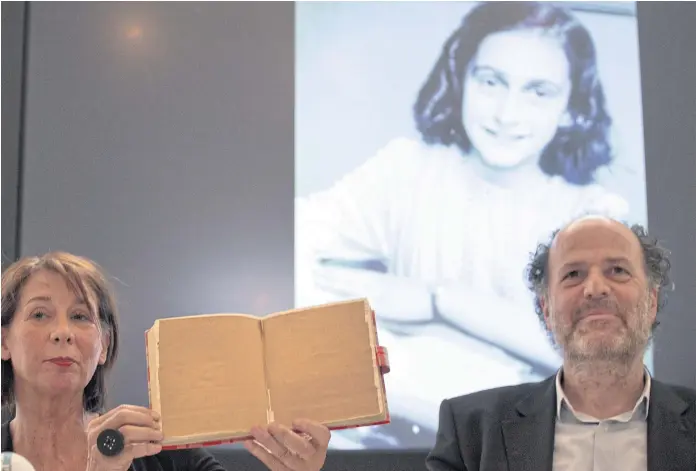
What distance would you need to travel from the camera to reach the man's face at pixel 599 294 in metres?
2.15

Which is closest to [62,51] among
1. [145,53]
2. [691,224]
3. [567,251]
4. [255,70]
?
[145,53]

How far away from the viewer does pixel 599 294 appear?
85.2 inches

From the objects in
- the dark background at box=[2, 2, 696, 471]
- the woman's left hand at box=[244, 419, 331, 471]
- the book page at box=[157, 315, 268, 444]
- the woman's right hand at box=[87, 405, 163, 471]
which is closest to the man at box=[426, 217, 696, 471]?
the woman's left hand at box=[244, 419, 331, 471]

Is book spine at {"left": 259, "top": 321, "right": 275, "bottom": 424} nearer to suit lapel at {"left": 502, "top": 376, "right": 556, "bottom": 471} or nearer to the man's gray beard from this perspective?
suit lapel at {"left": 502, "top": 376, "right": 556, "bottom": 471}

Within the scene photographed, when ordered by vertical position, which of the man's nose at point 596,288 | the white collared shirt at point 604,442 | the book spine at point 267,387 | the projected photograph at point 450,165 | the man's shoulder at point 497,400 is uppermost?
the projected photograph at point 450,165

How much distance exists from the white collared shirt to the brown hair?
113cm

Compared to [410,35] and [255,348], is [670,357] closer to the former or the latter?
[410,35]

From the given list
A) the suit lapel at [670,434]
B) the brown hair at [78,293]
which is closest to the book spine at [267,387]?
the brown hair at [78,293]

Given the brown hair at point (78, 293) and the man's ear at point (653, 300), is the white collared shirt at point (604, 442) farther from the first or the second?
the brown hair at point (78, 293)

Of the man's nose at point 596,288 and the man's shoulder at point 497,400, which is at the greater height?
the man's nose at point 596,288

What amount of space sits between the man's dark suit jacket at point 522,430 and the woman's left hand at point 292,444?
590 millimetres

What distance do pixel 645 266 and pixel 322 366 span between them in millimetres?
1069

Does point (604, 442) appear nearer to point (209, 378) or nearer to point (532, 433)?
point (532, 433)

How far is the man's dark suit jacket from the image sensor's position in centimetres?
207
